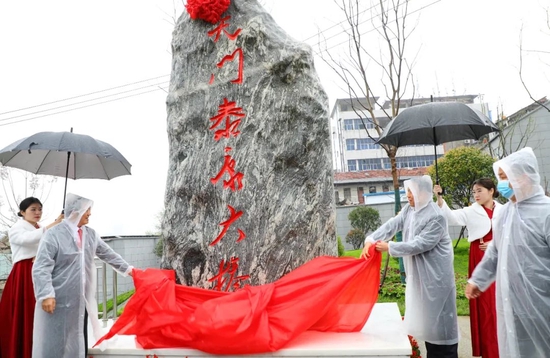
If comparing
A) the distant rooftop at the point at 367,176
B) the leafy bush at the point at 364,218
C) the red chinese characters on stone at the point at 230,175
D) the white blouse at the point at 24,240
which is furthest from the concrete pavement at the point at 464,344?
the distant rooftop at the point at 367,176

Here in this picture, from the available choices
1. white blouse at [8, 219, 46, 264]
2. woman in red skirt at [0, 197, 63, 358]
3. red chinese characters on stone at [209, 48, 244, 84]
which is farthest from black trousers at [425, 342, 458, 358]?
white blouse at [8, 219, 46, 264]

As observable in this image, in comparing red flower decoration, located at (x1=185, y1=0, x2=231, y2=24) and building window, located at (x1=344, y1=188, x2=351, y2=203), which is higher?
red flower decoration, located at (x1=185, y1=0, x2=231, y2=24)

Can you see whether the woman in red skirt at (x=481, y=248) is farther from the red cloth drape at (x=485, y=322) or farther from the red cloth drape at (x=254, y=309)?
the red cloth drape at (x=254, y=309)

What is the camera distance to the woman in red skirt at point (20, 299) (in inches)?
137

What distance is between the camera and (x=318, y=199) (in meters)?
3.69

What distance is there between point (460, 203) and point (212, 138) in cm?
721

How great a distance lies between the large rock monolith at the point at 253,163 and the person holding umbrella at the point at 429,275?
0.68 meters

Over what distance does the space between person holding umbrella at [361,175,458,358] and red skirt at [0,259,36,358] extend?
8.72 ft

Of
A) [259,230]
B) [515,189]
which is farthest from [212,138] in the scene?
[515,189]

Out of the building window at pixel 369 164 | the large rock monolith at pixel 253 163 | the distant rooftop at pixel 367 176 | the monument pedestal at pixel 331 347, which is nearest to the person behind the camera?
the monument pedestal at pixel 331 347

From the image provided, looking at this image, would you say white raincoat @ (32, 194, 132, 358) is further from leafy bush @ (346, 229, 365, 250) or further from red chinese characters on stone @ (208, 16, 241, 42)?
leafy bush @ (346, 229, 365, 250)

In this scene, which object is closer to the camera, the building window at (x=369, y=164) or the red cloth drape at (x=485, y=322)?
the red cloth drape at (x=485, y=322)

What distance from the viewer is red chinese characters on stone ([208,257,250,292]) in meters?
3.63

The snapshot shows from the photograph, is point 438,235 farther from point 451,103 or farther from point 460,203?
point 460,203
